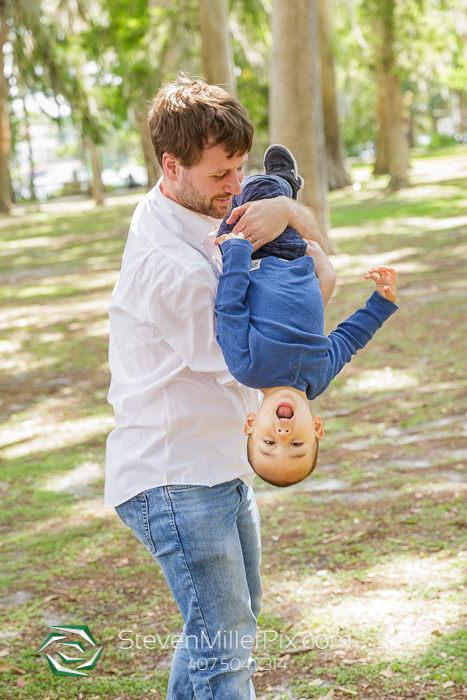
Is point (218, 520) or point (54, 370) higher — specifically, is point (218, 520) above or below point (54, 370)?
above

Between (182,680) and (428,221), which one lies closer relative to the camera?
(182,680)

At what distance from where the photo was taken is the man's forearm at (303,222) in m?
2.23

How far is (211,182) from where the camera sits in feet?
6.74

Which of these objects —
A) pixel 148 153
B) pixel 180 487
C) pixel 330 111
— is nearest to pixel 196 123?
pixel 180 487

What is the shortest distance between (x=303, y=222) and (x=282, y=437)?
26.9 inches

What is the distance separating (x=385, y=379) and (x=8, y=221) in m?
19.8

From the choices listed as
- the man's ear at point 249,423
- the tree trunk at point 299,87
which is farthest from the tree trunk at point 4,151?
the man's ear at point 249,423

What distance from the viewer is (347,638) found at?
321 centimetres

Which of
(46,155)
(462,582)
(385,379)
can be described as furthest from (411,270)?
(46,155)

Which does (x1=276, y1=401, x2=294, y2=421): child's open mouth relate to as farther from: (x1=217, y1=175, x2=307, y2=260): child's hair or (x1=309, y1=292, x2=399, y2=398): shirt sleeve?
(x1=217, y1=175, x2=307, y2=260): child's hair

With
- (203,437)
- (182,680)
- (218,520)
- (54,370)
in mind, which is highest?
(203,437)

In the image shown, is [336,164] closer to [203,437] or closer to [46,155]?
[203,437]

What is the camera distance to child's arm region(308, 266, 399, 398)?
87.3 inches

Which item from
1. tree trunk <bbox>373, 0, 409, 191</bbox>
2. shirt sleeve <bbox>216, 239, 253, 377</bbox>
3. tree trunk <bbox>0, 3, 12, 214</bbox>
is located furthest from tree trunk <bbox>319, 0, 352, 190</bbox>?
shirt sleeve <bbox>216, 239, 253, 377</bbox>
